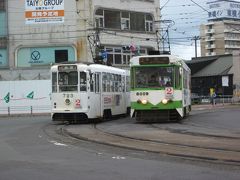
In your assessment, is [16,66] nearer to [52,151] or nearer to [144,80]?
[144,80]

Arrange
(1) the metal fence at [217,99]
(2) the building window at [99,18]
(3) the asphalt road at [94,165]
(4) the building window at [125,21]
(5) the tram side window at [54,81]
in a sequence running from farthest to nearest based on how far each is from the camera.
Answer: (1) the metal fence at [217,99], (4) the building window at [125,21], (2) the building window at [99,18], (5) the tram side window at [54,81], (3) the asphalt road at [94,165]

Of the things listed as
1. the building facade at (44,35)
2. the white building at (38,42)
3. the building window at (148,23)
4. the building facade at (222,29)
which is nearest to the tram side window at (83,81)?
the building facade at (44,35)

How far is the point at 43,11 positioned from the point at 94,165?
119 feet

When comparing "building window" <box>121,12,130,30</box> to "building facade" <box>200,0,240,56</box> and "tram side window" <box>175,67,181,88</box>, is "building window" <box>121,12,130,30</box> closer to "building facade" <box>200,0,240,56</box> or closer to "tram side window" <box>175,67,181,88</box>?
"tram side window" <box>175,67,181,88</box>

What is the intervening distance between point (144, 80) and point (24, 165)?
1419cm

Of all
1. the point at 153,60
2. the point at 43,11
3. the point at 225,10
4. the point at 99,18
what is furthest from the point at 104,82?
the point at 225,10

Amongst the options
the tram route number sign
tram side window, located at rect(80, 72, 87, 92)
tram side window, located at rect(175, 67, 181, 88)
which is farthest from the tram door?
tram side window, located at rect(175, 67, 181, 88)

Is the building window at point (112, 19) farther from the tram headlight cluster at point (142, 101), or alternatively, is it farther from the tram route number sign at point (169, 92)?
the tram route number sign at point (169, 92)

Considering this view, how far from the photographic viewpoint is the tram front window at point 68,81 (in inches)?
1046

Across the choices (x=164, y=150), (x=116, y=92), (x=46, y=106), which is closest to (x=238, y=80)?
(x=46, y=106)

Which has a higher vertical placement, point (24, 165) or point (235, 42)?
point (235, 42)

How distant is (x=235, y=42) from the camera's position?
13438cm

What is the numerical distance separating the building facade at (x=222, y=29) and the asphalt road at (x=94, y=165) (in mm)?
102371

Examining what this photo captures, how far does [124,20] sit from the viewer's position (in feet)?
165
